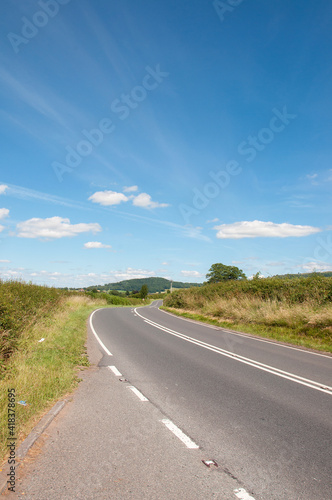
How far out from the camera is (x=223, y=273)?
270 ft

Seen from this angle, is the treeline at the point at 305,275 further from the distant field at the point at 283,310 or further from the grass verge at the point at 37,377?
the grass verge at the point at 37,377

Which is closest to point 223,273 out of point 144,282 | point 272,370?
point 144,282

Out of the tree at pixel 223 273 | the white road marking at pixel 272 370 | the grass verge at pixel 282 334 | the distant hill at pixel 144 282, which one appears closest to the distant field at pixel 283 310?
the grass verge at pixel 282 334

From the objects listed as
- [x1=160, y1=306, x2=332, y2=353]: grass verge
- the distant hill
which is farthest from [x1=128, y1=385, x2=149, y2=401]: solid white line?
the distant hill

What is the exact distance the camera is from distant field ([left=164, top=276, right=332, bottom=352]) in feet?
Answer: 43.1

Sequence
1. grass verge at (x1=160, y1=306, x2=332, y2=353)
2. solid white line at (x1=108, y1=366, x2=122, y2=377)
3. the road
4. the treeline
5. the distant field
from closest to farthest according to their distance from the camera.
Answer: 1. the road
2. solid white line at (x1=108, y1=366, x2=122, y2=377)
3. grass verge at (x1=160, y1=306, x2=332, y2=353)
4. the distant field
5. the treeline

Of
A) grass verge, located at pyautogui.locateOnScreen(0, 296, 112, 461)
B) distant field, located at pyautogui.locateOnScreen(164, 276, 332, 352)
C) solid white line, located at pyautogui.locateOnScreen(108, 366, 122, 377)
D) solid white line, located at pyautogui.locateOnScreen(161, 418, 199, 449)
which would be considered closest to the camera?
solid white line, located at pyautogui.locateOnScreen(161, 418, 199, 449)

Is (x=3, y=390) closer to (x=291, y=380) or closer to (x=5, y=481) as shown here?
(x=5, y=481)

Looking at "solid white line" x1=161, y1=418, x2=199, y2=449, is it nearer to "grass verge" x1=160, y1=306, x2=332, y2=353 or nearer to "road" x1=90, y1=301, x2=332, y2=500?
"road" x1=90, y1=301, x2=332, y2=500

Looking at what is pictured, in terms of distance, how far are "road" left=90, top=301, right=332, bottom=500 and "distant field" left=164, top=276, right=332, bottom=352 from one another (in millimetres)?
2729

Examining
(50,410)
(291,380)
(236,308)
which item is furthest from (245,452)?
(236,308)

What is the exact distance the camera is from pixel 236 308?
2109cm

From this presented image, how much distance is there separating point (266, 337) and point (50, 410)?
10993 mm

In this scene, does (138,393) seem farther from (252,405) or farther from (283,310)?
(283,310)
